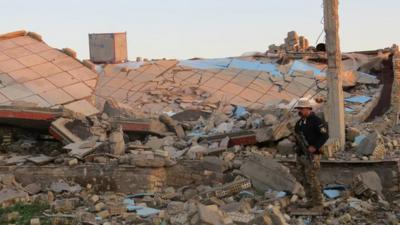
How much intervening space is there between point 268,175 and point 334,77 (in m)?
2.21

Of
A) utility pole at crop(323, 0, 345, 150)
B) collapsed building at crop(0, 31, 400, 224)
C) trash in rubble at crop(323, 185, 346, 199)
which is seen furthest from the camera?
utility pole at crop(323, 0, 345, 150)

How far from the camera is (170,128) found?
1125 cm

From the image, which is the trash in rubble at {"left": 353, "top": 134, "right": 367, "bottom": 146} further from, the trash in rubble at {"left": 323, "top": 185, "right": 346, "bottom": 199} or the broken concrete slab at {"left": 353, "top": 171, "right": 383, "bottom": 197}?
the broken concrete slab at {"left": 353, "top": 171, "right": 383, "bottom": 197}

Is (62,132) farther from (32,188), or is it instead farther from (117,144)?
(32,188)

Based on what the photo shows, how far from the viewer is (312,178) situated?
22.9ft

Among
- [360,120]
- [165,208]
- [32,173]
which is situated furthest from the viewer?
[360,120]

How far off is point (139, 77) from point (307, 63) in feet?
16.5

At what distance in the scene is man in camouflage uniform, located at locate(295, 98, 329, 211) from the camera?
6859 mm

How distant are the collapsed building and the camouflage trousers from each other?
0.27 metres

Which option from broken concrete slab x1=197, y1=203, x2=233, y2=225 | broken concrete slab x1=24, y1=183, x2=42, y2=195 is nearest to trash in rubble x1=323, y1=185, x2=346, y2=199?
broken concrete slab x1=197, y1=203, x2=233, y2=225

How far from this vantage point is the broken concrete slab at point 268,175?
789 centimetres

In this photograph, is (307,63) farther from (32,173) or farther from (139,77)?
(32,173)

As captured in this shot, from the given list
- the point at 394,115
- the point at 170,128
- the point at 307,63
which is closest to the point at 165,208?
the point at 170,128

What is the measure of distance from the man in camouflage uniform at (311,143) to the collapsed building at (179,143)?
308 millimetres
